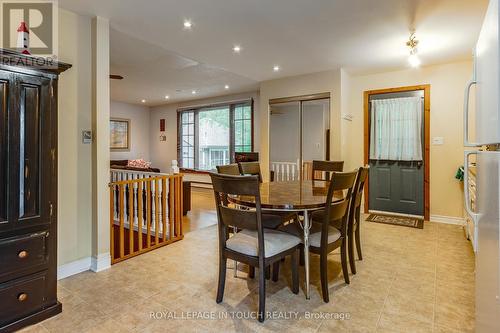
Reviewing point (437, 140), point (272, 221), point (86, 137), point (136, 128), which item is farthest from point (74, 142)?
point (136, 128)

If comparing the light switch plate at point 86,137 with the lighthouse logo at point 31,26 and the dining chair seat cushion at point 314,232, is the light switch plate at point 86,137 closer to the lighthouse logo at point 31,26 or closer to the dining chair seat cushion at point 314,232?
the lighthouse logo at point 31,26

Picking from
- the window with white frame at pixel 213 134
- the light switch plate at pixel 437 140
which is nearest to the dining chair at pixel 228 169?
the light switch plate at pixel 437 140

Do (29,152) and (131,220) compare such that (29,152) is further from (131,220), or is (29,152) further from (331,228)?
(331,228)

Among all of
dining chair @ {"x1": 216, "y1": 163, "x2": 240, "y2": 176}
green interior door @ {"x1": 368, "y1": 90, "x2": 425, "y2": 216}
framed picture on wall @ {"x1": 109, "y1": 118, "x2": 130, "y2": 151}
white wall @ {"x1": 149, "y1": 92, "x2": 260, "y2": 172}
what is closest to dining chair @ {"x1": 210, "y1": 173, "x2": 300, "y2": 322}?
dining chair @ {"x1": 216, "y1": 163, "x2": 240, "y2": 176}

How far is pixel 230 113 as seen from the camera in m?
7.11

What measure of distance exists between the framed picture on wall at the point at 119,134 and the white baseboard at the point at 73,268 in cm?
570

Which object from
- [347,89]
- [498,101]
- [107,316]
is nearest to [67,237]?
[107,316]

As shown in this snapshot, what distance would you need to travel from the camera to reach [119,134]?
314 inches

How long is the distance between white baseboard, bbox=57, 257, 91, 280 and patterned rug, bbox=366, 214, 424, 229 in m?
3.86

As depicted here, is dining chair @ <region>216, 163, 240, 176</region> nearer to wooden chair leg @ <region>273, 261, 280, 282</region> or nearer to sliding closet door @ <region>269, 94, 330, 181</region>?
wooden chair leg @ <region>273, 261, 280, 282</region>

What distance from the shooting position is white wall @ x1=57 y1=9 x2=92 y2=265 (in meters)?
2.47

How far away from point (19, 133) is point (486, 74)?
250 cm

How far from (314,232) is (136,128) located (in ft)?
25.0

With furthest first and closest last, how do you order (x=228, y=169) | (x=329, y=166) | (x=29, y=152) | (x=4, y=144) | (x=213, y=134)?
(x=213, y=134) < (x=329, y=166) < (x=228, y=169) < (x=29, y=152) < (x=4, y=144)
